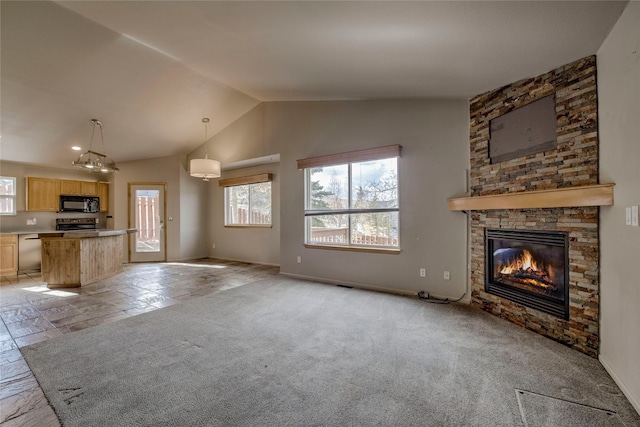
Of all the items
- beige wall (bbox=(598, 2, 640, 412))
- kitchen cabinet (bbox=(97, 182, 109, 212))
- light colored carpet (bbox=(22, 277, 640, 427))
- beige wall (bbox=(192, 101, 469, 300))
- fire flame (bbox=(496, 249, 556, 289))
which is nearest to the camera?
light colored carpet (bbox=(22, 277, 640, 427))

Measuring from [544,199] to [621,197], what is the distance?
58 centimetres

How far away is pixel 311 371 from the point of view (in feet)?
6.61

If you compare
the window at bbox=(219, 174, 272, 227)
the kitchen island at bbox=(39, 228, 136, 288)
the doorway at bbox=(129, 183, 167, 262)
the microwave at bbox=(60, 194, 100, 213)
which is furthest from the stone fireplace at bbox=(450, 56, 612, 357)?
the microwave at bbox=(60, 194, 100, 213)

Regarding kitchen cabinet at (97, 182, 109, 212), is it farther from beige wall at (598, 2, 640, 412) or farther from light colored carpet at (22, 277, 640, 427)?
beige wall at (598, 2, 640, 412)

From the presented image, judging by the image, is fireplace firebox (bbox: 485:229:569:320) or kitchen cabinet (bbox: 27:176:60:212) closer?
fireplace firebox (bbox: 485:229:569:320)

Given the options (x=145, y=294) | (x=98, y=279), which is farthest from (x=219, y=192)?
(x=145, y=294)

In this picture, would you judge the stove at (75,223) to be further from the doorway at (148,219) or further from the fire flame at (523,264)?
the fire flame at (523,264)

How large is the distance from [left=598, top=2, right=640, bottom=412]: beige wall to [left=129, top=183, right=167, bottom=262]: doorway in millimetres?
7834

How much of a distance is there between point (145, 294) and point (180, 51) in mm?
3384

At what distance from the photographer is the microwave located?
643 cm

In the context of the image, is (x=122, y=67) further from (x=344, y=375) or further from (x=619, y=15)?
(x=619, y=15)

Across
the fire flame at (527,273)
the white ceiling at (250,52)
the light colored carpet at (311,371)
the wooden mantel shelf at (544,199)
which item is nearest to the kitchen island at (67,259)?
the white ceiling at (250,52)

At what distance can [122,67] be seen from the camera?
12.3 ft

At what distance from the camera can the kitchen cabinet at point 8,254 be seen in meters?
5.31
